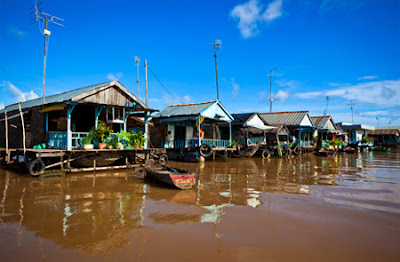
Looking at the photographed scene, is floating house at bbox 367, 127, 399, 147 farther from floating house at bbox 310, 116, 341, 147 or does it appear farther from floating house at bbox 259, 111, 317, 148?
floating house at bbox 259, 111, 317, 148

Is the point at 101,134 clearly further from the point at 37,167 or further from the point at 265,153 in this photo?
the point at 265,153

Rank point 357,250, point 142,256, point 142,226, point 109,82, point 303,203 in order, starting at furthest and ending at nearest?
point 109,82, point 303,203, point 142,226, point 357,250, point 142,256

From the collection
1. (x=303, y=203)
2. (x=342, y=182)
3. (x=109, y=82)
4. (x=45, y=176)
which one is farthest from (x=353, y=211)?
(x=109, y=82)

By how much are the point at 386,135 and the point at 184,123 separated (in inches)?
2025

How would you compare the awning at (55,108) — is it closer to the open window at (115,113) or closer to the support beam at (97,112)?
the support beam at (97,112)

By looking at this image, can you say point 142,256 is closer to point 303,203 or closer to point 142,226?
point 142,226

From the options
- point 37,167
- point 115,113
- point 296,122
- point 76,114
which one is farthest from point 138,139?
point 296,122

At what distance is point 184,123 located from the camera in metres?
21.0

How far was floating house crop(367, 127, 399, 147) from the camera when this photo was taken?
51.5m

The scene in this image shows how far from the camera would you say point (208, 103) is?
20.1 m

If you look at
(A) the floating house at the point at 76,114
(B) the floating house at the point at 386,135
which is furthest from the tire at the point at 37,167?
(B) the floating house at the point at 386,135

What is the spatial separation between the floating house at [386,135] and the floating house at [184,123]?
1780 inches

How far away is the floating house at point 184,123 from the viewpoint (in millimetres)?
19125

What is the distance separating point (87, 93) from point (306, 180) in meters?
10.6
